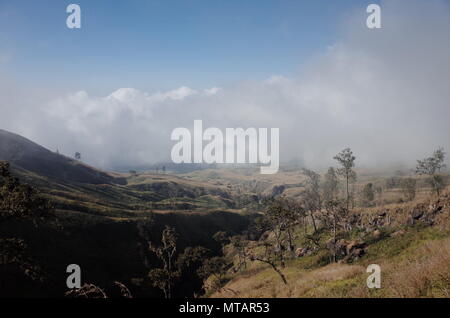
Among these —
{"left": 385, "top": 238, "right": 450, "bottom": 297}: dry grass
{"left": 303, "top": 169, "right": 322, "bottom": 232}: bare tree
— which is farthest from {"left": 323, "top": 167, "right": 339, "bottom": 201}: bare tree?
{"left": 385, "top": 238, "right": 450, "bottom": 297}: dry grass

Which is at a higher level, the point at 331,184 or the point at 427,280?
the point at 427,280

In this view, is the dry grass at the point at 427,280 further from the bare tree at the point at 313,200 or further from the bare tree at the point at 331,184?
the bare tree at the point at 331,184

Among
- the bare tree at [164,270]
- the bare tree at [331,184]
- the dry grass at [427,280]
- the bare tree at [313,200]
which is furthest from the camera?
the bare tree at [331,184]

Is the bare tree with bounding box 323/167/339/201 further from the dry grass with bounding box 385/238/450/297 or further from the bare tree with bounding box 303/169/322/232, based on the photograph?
the dry grass with bounding box 385/238/450/297

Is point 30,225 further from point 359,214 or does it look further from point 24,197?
point 359,214

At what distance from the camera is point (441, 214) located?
54312mm

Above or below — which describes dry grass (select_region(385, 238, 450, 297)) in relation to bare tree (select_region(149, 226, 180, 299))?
above

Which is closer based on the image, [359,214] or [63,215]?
[359,214]

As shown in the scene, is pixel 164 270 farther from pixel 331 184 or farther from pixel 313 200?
pixel 331 184

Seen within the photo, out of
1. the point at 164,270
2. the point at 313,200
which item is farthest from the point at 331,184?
the point at 164,270

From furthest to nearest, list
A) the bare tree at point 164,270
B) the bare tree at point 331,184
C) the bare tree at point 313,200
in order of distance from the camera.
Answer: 1. the bare tree at point 331,184
2. the bare tree at point 313,200
3. the bare tree at point 164,270

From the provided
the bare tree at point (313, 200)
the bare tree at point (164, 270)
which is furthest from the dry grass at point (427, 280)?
the bare tree at point (313, 200)
